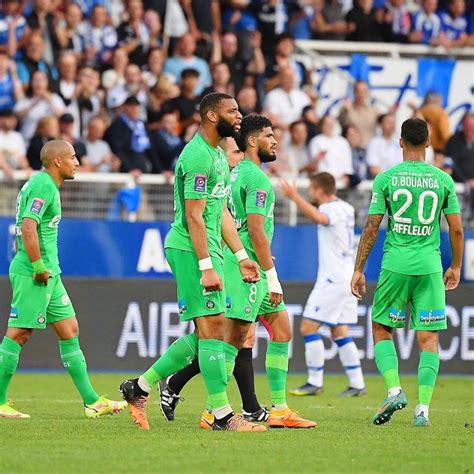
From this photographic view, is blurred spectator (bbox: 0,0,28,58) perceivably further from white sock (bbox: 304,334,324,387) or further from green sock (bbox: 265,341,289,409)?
green sock (bbox: 265,341,289,409)

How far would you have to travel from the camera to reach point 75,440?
359 inches

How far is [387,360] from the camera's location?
10500 mm

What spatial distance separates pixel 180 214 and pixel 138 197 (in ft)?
27.7

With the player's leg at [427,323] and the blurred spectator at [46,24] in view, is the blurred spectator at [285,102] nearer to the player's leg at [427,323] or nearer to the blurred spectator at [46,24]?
the blurred spectator at [46,24]

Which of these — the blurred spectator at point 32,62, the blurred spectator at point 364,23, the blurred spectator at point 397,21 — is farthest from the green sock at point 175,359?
the blurred spectator at point 397,21

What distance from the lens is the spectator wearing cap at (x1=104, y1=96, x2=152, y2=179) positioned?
61.4ft

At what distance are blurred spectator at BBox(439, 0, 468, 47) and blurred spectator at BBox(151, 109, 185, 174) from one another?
23.8 feet

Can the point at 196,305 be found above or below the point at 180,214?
below

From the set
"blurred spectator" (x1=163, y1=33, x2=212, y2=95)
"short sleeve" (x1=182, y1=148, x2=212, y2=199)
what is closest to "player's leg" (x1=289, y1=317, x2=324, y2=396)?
"short sleeve" (x1=182, y1=148, x2=212, y2=199)

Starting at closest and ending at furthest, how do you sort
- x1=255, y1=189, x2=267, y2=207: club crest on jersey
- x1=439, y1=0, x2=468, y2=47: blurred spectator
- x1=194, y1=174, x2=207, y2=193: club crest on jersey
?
1. x1=194, y1=174, x2=207, y2=193: club crest on jersey
2. x1=255, y1=189, x2=267, y2=207: club crest on jersey
3. x1=439, y1=0, x2=468, y2=47: blurred spectator

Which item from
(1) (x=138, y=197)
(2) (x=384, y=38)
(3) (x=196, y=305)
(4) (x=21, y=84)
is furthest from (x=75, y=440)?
(2) (x=384, y=38)

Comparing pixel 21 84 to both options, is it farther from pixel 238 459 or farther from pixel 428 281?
pixel 238 459

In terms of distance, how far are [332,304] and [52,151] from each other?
4.87 meters

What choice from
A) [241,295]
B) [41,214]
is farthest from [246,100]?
[241,295]
